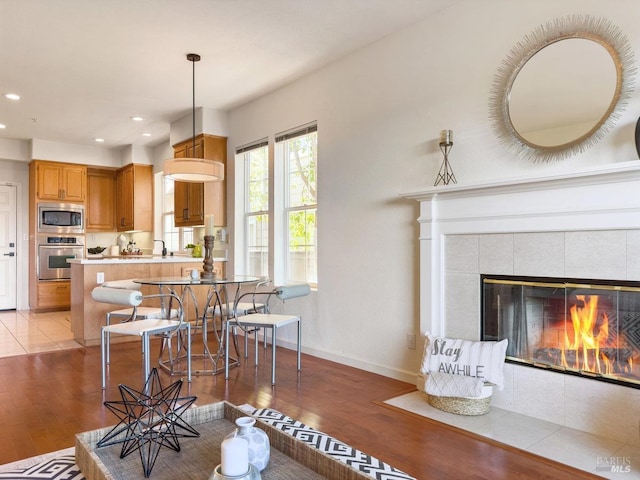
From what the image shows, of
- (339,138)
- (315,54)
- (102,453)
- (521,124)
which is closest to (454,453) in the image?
(102,453)

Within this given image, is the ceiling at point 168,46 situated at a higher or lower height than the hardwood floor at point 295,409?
higher

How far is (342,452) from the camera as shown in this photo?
1673 millimetres

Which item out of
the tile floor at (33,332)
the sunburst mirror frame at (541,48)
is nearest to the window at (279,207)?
the sunburst mirror frame at (541,48)

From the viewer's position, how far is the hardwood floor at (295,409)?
2.19m

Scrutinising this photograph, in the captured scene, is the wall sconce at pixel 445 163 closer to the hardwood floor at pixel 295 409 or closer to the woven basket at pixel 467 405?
the woven basket at pixel 467 405

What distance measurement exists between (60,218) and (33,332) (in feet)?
8.57

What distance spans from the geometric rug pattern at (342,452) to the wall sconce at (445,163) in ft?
6.61

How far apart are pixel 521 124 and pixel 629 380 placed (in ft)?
5.14

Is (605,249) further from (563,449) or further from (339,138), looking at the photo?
(339,138)

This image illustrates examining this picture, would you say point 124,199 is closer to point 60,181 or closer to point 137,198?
point 137,198

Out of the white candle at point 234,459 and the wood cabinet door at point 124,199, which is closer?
the white candle at point 234,459

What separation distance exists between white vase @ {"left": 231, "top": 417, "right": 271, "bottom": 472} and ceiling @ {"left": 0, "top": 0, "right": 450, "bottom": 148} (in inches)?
114

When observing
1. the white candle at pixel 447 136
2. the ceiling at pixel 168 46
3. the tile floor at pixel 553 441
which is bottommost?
the tile floor at pixel 553 441

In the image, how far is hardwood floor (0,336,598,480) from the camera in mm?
2189
